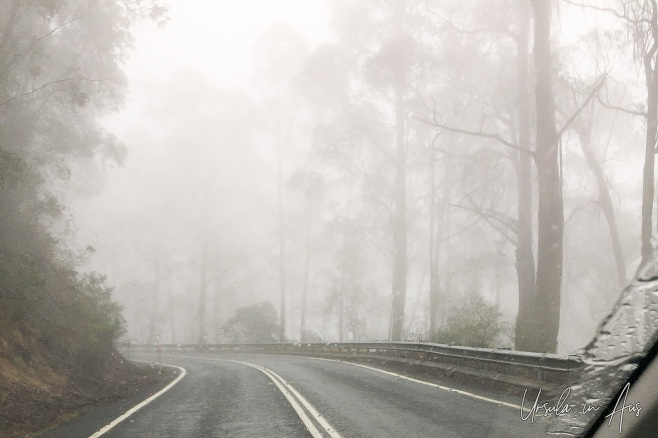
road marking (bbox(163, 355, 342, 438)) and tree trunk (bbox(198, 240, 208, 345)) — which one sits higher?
tree trunk (bbox(198, 240, 208, 345))

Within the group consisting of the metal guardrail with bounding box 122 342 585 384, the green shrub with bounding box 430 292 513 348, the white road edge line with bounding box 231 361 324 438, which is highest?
the green shrub with bounding box 430 292 513 348

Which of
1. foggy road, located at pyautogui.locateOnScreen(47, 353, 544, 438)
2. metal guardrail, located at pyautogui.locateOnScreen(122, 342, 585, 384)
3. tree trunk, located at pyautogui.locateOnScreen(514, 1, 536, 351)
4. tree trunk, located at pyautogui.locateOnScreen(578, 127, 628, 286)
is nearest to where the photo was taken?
foggy road, located at pyautogui.locateOnScreen(47, 353, 544, 438)

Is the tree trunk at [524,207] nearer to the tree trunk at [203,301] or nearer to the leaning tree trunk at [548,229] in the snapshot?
the leaning tree trunk at [548,229]

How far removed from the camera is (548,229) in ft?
39.8

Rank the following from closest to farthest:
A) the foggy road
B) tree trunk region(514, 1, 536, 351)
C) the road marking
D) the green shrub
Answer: the foggy road
the road marking
the green shrub
tree trunk region(514, 1, 536, 351)

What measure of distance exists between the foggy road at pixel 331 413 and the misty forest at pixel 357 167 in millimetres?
2222

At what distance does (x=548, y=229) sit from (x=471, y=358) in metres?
3.18

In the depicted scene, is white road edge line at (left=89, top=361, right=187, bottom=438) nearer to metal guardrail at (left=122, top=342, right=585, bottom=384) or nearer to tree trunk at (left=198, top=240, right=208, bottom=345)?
metal guardrail at (left=122, top=342, right=585, bottom=384)

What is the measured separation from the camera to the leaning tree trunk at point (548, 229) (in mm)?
11836

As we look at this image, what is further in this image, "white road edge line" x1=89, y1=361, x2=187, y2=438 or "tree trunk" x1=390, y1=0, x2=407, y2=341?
"tree trunk" x1=390, y1=0, x2=407, y2=341

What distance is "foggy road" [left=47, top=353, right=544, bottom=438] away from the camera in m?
7.03

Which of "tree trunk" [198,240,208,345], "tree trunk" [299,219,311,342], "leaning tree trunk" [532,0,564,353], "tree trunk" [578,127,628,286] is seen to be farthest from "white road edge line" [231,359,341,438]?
"tree trunk" [198,240,208,345]

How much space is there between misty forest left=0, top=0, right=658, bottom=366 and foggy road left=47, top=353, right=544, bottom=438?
2222mm

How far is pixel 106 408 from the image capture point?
10.7 metres
